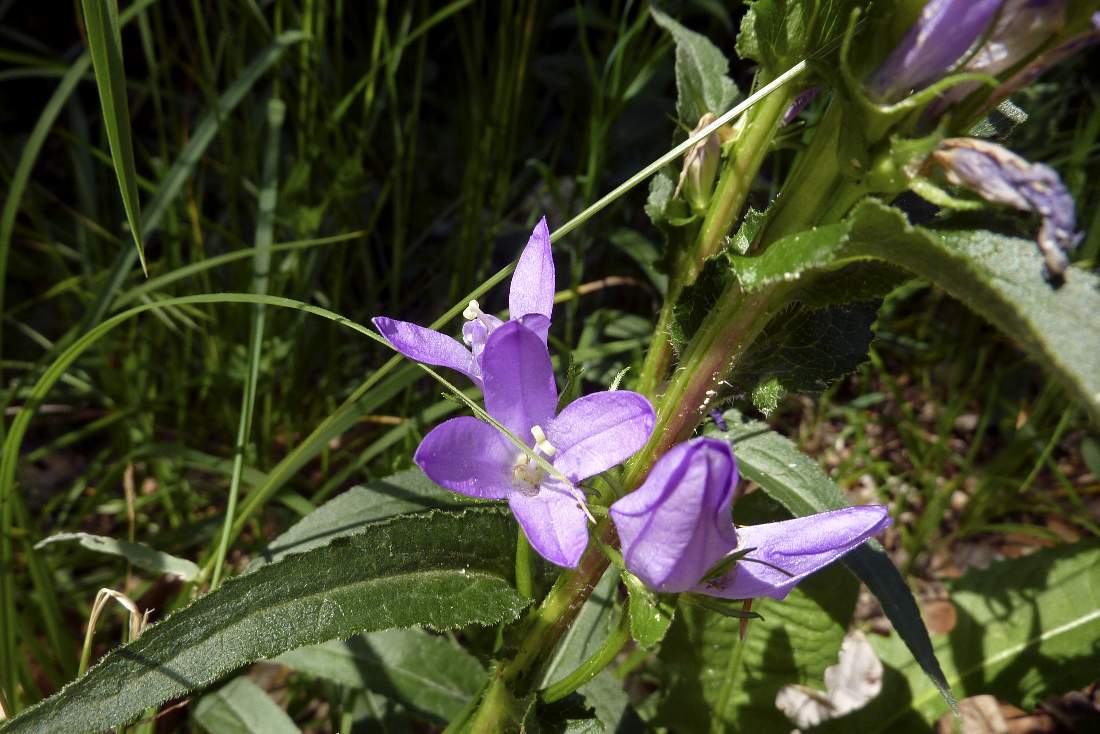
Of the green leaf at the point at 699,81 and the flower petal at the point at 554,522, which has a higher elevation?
the green leaf at the point at 699,81

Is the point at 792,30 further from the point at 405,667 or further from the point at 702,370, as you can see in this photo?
the point at 405,667

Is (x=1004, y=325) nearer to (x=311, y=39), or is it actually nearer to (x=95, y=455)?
(x=311, y=39)

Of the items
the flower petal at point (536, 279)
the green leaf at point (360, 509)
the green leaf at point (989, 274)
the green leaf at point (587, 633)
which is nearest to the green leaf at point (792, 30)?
the green leaf at point (989, 274)

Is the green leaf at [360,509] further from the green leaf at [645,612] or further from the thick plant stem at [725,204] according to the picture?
the green leaf at [645,612]

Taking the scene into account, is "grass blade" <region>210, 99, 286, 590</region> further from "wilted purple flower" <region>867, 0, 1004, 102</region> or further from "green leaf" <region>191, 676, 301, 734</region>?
"wilted purple flower" <region>867, 0, 1004, 102</region>

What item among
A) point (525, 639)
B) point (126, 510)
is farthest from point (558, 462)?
point (126, 510)
